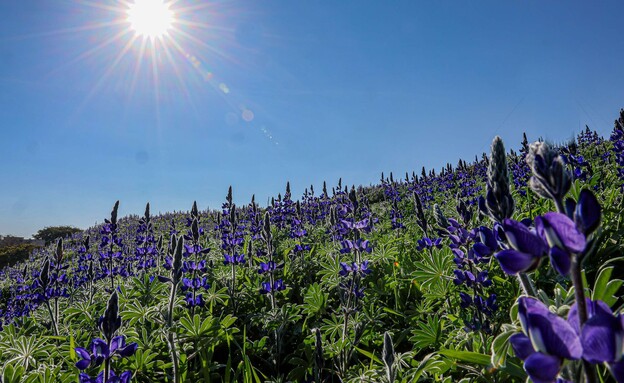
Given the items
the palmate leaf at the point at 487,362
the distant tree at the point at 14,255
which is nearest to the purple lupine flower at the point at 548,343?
the palmate leaf at the point at 487,362

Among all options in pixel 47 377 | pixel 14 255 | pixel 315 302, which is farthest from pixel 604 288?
pixel 14 255

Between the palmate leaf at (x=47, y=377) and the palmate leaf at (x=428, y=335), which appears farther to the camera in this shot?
the palmate leaf at (x=428, y=335)

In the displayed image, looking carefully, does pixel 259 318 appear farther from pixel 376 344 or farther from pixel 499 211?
pixel 499 211

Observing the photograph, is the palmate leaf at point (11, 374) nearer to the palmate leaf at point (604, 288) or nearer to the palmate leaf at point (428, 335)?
the palmate leaf at point (428, 335)

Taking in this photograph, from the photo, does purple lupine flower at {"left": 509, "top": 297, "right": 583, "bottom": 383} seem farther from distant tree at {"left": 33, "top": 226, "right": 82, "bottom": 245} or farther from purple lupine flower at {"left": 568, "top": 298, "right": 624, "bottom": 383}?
distant tree at {"left": 33, "top": 226, "right": 82, "bottom": 245}

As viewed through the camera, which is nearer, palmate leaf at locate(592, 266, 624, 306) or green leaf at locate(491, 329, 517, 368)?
green leaf at locate(491, 329, 517, 368)

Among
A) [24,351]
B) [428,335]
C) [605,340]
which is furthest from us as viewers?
[24,351]

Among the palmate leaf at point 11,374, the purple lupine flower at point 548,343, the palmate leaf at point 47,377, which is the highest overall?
the purple lupine flower at point 548,343

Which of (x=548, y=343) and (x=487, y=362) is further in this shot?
(x=487, y=362)

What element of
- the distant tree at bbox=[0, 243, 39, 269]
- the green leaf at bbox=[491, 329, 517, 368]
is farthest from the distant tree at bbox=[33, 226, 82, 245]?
the green leaf at bbox=[491, 329, 517, 368]

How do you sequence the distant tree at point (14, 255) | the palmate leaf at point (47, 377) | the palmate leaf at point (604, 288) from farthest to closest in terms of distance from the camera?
the distant tree at point (14, 255)
the palmate leaf at point (47, 377)
the palmate leaf at point (604, 288)

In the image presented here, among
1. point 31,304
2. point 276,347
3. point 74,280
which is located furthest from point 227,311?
point 31,304

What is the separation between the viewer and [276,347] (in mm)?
3914

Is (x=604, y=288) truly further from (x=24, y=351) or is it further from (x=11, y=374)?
(x=24, y=351)
